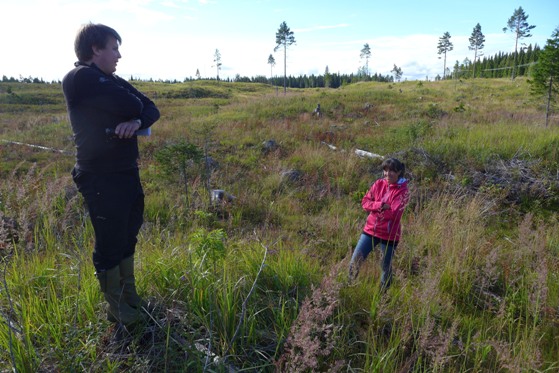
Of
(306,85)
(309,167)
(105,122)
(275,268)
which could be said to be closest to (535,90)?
(309,167)

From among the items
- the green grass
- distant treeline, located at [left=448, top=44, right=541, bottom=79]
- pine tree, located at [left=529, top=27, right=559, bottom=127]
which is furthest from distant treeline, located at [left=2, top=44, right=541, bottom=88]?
the green grass

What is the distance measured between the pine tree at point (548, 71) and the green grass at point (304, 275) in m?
7.32

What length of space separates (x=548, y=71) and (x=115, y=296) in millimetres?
18227

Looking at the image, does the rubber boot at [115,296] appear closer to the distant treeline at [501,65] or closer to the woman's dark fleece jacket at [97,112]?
the woman's dark fleece jacket at [97,112]

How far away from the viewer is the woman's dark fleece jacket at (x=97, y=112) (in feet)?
6.68

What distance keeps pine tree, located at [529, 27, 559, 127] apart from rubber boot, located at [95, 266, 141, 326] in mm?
15428

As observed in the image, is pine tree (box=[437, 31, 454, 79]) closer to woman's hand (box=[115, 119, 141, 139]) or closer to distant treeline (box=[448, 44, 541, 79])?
distant treeline (box=[448, 44, 541, 79])

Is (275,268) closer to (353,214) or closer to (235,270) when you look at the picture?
(235,270)

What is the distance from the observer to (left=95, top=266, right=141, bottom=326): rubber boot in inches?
86.6

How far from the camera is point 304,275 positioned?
114 inches

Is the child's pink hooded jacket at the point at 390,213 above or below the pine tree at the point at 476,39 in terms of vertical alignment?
below

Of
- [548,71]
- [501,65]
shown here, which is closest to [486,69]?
[501,65]

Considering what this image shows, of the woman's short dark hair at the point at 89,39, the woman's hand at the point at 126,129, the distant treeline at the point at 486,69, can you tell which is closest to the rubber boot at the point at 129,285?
the woman's hand at the point at 126,129

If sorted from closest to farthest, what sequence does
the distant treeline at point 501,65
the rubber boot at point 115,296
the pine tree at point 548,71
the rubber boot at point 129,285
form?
the rubber boot at point 115,296 < the rubber boot at point 129,285 < the pine tree at point 548,71 < the distant treeline at point 501,65
